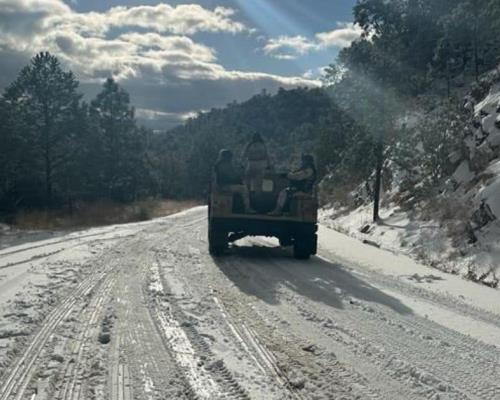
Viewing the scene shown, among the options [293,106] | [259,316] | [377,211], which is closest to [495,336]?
[259,316]

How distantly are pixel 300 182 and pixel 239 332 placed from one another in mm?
7168

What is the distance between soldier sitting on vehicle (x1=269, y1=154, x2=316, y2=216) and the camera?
40.8ft

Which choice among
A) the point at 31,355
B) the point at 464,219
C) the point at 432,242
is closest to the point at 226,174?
the point at 432,242

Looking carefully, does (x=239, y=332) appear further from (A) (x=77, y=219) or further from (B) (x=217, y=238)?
(A) (x=77, y=219)

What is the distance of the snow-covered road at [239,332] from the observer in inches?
179

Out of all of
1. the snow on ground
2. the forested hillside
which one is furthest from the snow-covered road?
the forested hillside

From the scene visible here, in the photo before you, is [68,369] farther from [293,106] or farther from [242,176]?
[293,106]

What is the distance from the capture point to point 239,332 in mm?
6027

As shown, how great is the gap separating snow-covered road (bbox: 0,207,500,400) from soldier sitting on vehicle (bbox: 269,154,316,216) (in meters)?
1.95

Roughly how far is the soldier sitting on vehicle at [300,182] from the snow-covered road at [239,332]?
1.95 metres

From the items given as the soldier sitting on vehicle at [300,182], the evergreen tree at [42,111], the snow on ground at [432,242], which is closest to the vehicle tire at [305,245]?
the soldier sitting on vehicle at [300,182]

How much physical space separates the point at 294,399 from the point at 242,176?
8.98 metres

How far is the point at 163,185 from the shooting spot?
91812 millimetres

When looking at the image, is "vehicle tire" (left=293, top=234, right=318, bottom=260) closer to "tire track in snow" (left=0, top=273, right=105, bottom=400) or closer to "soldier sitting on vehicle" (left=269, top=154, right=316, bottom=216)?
"soldier sitting on vehicle" (left=269, top=154, right=316, bottom=216)
